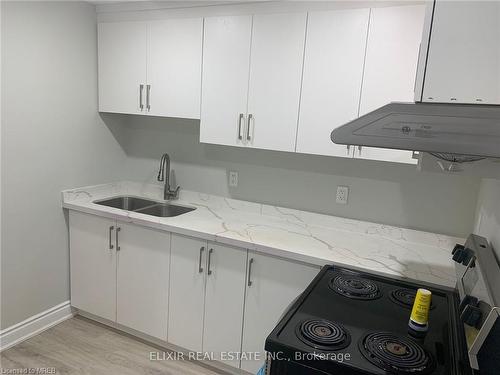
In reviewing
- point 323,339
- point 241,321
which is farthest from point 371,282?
point 241,321

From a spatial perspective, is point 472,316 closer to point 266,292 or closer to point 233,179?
point 266,292

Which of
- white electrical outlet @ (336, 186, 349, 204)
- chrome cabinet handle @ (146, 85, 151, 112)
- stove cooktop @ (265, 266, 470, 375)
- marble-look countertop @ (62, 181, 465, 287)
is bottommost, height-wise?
stove cooktop @ (265, 266, 470, 375)

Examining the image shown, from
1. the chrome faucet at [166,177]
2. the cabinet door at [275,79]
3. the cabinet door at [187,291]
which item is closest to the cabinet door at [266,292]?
the cabinet door at [187,291]

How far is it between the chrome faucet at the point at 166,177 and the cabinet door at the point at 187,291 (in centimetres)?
68

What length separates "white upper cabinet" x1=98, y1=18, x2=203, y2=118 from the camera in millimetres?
2449

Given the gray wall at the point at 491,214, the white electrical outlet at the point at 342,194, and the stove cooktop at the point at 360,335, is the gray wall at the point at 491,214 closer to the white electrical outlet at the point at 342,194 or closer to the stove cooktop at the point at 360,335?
the stove cooktop at the point at 360,335

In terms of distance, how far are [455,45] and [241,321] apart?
5.86 feet

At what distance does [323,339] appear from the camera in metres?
1.22

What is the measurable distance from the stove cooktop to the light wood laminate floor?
1.25 m

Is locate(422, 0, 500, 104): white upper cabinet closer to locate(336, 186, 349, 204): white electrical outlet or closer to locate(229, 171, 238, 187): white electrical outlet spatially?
locate(336, 186, 349, 204): white electrical outlet

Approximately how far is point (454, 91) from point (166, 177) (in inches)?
89.9

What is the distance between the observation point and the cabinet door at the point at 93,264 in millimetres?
2566

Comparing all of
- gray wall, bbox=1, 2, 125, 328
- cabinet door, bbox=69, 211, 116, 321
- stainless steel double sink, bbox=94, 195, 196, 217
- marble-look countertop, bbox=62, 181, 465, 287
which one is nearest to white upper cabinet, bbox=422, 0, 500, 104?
marble-look countertop, bbox=62, 181, 465, 287

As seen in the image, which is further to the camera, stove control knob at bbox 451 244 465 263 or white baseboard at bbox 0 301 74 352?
white baseboard at bbox 0 301 74 352
